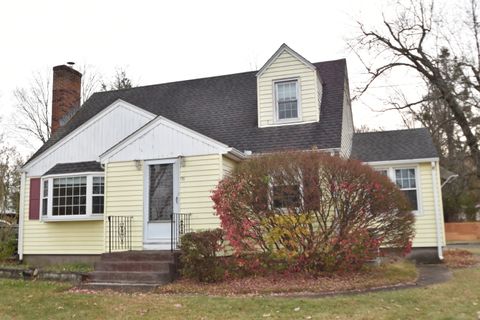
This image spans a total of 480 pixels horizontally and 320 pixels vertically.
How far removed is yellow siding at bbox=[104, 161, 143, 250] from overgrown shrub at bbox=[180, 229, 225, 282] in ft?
8.84

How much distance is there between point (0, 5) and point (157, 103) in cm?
645

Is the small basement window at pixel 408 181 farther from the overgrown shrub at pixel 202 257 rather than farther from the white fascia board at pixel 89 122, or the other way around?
the white fascia board at pixel 89 122

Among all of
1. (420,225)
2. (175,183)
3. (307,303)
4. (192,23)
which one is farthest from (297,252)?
→ (192,23)

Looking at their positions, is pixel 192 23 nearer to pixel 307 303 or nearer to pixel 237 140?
pixel 237 140

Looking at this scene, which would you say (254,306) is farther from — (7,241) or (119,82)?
(119,82)

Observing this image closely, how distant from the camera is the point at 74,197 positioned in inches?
531

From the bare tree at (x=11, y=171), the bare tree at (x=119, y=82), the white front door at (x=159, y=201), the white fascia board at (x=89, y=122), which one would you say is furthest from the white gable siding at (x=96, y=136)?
the bare tree at (x=119, y=82)

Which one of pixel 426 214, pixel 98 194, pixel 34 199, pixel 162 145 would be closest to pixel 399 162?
pixel 426 214

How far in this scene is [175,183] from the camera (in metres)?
11.8

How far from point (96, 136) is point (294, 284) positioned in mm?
8732

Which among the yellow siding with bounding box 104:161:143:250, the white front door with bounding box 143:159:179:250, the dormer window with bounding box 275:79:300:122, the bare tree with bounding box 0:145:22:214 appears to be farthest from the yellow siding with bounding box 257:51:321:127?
the bare tree with bounding box 0:145:22:214

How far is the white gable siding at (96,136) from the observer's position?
46.8ft

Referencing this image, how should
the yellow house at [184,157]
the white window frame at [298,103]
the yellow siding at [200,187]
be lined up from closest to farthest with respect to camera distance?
the yellow siding at [200,187]
the yellow house at [184,157]
the white window frame at [298,103]

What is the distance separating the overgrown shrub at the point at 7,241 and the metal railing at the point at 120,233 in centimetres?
512
